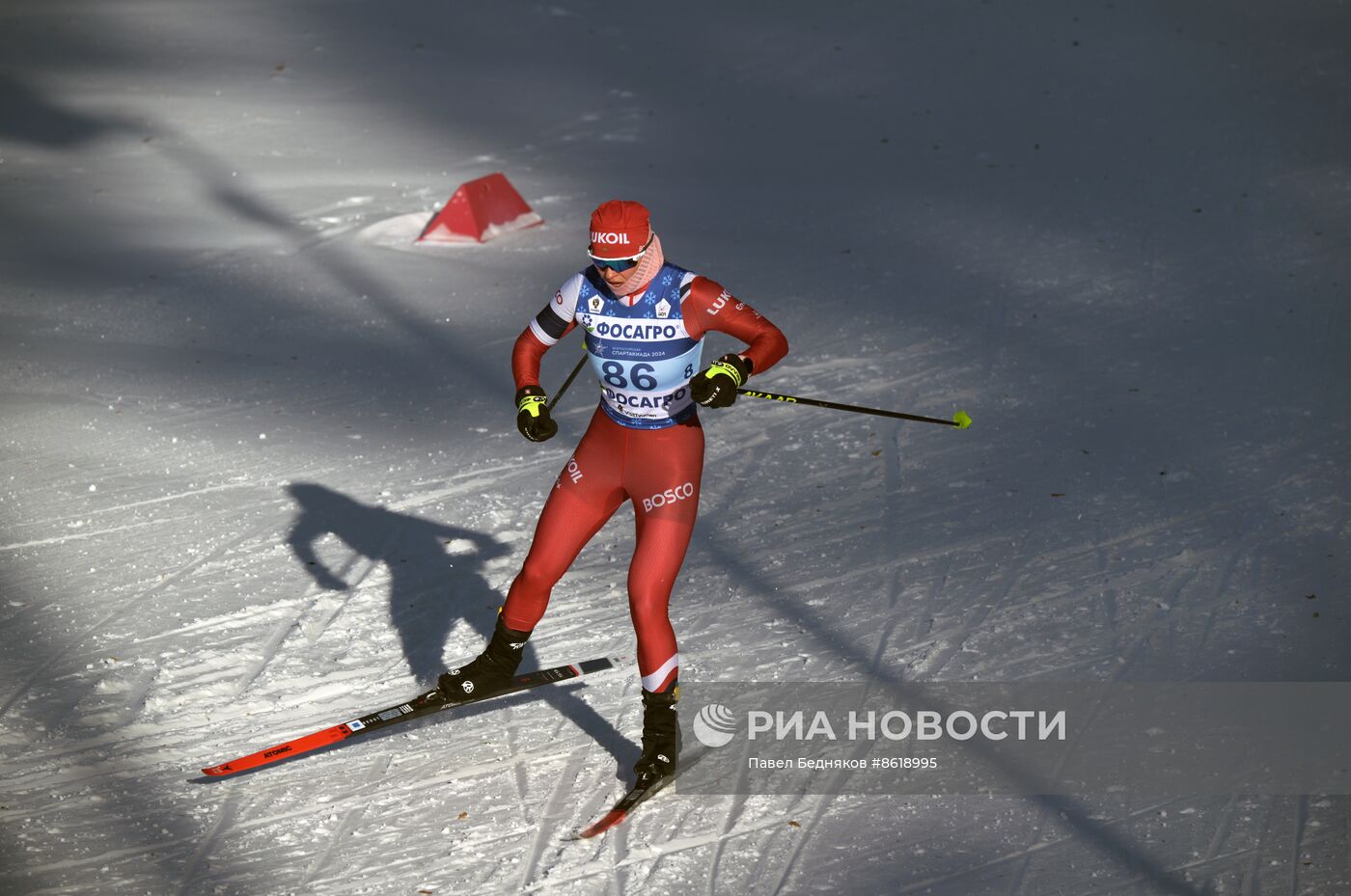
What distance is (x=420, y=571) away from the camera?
7.11 metres

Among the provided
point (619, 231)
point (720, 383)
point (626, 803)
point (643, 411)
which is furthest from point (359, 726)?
point (619, 231)

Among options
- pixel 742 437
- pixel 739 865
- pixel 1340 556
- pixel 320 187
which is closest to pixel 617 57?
pixel 320 187

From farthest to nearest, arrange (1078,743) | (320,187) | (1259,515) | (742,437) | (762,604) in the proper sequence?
1. (320,187)
2. (742,437)
3. (1259,515)
4. (762,604)
5. (1078,743)

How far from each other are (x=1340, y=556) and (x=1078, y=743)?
77.1 inches

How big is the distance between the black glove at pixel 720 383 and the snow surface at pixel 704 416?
4.80 ft

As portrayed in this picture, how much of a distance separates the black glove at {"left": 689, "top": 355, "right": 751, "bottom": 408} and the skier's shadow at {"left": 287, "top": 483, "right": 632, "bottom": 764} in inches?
59.2

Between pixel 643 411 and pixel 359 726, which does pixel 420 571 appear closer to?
pixel 359 726

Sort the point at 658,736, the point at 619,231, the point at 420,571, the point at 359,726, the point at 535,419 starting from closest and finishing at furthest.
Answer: the point at 619,231 < the point at 535,419 < the point at 658,736 < the point at 359,726 < the point at 420,571

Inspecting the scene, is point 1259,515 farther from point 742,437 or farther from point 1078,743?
point 742,437

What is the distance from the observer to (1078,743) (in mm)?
5859

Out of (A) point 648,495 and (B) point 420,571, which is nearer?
(A) point 648,495

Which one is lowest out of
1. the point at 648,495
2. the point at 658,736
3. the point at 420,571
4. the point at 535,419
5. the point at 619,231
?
the point at 420,571

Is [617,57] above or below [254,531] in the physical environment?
above

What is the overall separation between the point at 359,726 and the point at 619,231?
83.3 inches
